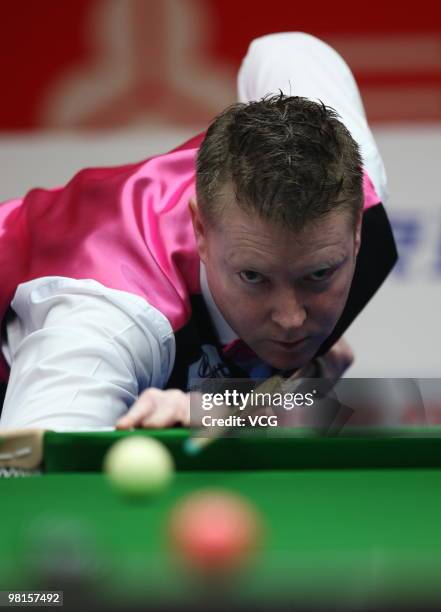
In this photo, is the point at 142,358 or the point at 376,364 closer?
the point at 142,358

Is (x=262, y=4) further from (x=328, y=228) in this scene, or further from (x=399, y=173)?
(x=328, y=228)

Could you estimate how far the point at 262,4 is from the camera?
4.48m

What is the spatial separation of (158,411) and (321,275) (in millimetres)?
681

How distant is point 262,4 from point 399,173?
1.04 metres

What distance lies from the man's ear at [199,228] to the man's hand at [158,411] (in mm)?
599

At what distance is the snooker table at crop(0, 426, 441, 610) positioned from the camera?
1180 mm

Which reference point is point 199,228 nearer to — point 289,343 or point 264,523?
point 289,343

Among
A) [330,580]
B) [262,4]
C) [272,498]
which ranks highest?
[262,4]

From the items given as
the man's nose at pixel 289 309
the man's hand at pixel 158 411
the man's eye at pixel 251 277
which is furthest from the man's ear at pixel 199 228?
the man's hand at pixel 158 411

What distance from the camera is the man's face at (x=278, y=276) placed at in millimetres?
2371

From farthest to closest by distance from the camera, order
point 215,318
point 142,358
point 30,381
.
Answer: point 215,318, point 142,358, point 30,381

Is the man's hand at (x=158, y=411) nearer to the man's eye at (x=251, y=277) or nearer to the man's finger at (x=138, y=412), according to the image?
the man's finger at (x=138, y=412)

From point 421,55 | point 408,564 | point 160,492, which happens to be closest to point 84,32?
point 421,55

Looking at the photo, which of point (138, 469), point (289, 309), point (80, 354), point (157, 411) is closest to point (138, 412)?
point (157, 411)
